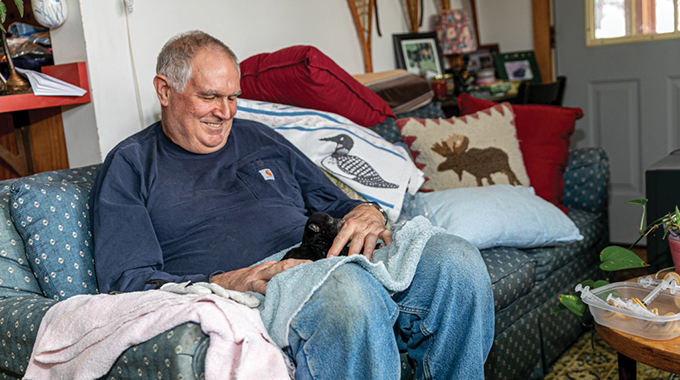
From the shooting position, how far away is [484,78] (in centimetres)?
354

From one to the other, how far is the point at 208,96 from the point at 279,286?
654 millimetres

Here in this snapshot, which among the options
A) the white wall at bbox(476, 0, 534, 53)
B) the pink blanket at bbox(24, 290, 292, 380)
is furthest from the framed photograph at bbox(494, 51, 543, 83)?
the pink blanket at bbox(24, 290, 292, 380)

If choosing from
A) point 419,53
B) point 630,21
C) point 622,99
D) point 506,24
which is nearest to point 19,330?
point 419,53

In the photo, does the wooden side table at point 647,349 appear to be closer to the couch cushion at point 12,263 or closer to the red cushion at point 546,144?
→ the red cushion at point 546,144

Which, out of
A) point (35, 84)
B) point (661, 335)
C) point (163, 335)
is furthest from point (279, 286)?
point (35, 84)

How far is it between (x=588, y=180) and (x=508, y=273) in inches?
30.7

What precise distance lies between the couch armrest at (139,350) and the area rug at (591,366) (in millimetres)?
1423

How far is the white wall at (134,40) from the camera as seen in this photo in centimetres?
187

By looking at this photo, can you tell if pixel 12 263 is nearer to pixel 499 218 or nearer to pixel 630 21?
pixel 499 218

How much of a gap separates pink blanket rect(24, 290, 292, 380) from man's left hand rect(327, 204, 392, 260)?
35cm

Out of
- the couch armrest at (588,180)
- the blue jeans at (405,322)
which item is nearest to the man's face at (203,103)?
the blue jeans at (405,322)

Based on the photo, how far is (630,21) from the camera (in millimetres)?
3184

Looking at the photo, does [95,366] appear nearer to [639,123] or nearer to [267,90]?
[267,90]

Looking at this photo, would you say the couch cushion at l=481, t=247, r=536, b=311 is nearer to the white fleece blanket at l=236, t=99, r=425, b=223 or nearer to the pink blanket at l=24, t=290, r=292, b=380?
the white fleece blanket at l=236, t=99, r=425, b=223
